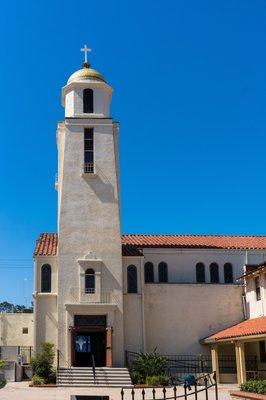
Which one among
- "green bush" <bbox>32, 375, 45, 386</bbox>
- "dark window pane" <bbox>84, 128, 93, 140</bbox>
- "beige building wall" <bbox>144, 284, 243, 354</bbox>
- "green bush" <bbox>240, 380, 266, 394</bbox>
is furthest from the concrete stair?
"dark window pane" <bbox>84, 128, 93, 140</bbox>

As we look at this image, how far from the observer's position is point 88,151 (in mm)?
39250

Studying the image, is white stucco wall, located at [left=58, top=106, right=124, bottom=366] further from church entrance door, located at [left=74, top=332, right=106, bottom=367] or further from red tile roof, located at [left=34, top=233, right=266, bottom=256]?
red tile roof, located at [left=34, top=233, right=266, bottom=256]

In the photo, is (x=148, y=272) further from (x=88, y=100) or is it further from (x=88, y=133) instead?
(x=88, y=100)

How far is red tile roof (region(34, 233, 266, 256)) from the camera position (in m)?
40.0

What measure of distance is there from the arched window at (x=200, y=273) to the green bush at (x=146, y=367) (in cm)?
836

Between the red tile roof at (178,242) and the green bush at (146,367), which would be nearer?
the green bush at (146,367)

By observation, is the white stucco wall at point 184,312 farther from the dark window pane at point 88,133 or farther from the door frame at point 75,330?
the dark window pane at point 88,133

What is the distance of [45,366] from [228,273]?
50.2ft

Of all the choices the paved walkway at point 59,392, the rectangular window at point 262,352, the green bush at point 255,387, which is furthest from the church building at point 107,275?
the green bush at point 255,387

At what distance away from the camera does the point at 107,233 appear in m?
37.7

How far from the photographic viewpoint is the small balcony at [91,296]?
3622cm

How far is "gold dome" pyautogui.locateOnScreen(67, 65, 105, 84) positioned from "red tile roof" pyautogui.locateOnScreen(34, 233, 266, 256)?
37.0ft

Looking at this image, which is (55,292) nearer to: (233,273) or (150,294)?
(150,294)

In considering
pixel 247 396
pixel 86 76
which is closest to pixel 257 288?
pixel 247 396
